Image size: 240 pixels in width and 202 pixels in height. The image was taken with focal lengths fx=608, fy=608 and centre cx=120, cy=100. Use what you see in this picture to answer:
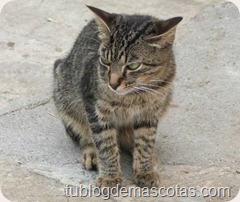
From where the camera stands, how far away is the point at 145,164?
511 centimetres

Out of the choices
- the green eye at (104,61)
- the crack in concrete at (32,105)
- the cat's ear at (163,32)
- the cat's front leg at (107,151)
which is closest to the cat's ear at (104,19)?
the green eye at (104,61)

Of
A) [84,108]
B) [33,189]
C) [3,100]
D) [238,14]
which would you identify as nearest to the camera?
[33,189]

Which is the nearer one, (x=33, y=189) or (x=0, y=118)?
(x=33, y=189)

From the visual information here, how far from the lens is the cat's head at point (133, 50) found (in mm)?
4617

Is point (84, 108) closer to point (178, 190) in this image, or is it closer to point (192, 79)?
point (178, 190)

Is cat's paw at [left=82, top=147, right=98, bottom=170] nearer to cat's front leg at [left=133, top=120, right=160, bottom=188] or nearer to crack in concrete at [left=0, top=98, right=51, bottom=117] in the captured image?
cat's front leg at [left=133, top=120, right=160, bottom=188]

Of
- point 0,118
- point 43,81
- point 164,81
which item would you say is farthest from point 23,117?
A: point 164,81

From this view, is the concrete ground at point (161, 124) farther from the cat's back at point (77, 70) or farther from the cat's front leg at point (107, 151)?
the cat's back at point (77, 70)

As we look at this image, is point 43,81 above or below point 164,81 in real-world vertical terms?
below

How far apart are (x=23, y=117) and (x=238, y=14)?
10.2 feet

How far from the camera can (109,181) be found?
4949 mm

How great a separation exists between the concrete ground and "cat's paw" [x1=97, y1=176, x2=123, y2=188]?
0.10 metres

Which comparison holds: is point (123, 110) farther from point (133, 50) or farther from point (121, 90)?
point (133, 50)

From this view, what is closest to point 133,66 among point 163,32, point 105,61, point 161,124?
point 105,61
